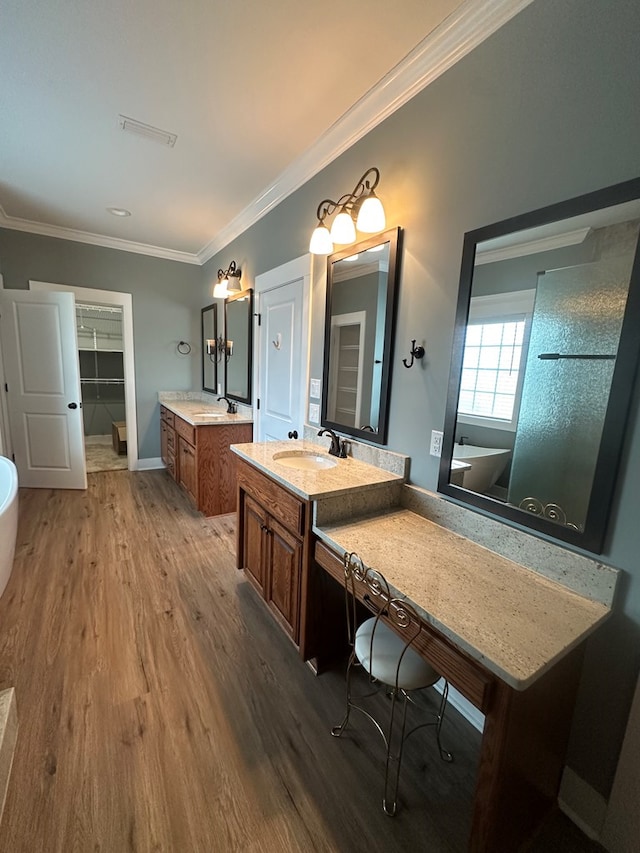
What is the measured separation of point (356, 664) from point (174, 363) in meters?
4.01

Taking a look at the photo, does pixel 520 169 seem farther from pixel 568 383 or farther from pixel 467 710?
pixel 467 710

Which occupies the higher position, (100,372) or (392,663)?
(100,372)

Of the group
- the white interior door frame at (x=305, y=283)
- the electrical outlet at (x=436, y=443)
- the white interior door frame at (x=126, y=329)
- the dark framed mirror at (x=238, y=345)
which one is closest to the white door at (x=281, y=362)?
the white interior door frame at (x=305, y=283)

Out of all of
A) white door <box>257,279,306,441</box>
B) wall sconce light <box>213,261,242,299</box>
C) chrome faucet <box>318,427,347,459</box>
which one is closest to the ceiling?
wall sconce light <box>213,261,242,299</box>

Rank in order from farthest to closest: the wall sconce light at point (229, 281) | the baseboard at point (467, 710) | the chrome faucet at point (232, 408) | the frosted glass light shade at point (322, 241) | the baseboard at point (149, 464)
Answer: the baseboard at point (149, 464) < the chrome faucet at point (232, 408) < the wall sconce light at point (229, 281) < the frosted glass light shade at point (322, 241) < the baseboard at point (467, 710)

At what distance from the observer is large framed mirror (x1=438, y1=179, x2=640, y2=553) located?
3.39ft

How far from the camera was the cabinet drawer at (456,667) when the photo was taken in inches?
34.3

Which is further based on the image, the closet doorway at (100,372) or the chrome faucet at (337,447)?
the closet doorway at (100,372)

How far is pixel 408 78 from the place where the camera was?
156cm

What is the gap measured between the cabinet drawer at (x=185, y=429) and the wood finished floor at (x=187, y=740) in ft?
4.05

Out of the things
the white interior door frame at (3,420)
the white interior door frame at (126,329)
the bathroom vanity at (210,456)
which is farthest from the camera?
the white interior door frame at (126,329)

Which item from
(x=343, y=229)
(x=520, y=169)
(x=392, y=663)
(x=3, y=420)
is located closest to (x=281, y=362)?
(x=343, y=229)

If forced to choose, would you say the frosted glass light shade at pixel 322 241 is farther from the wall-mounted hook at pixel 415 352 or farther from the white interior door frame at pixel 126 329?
the white interior door frame at pixel 126 329

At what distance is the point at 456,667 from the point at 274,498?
1.05m
